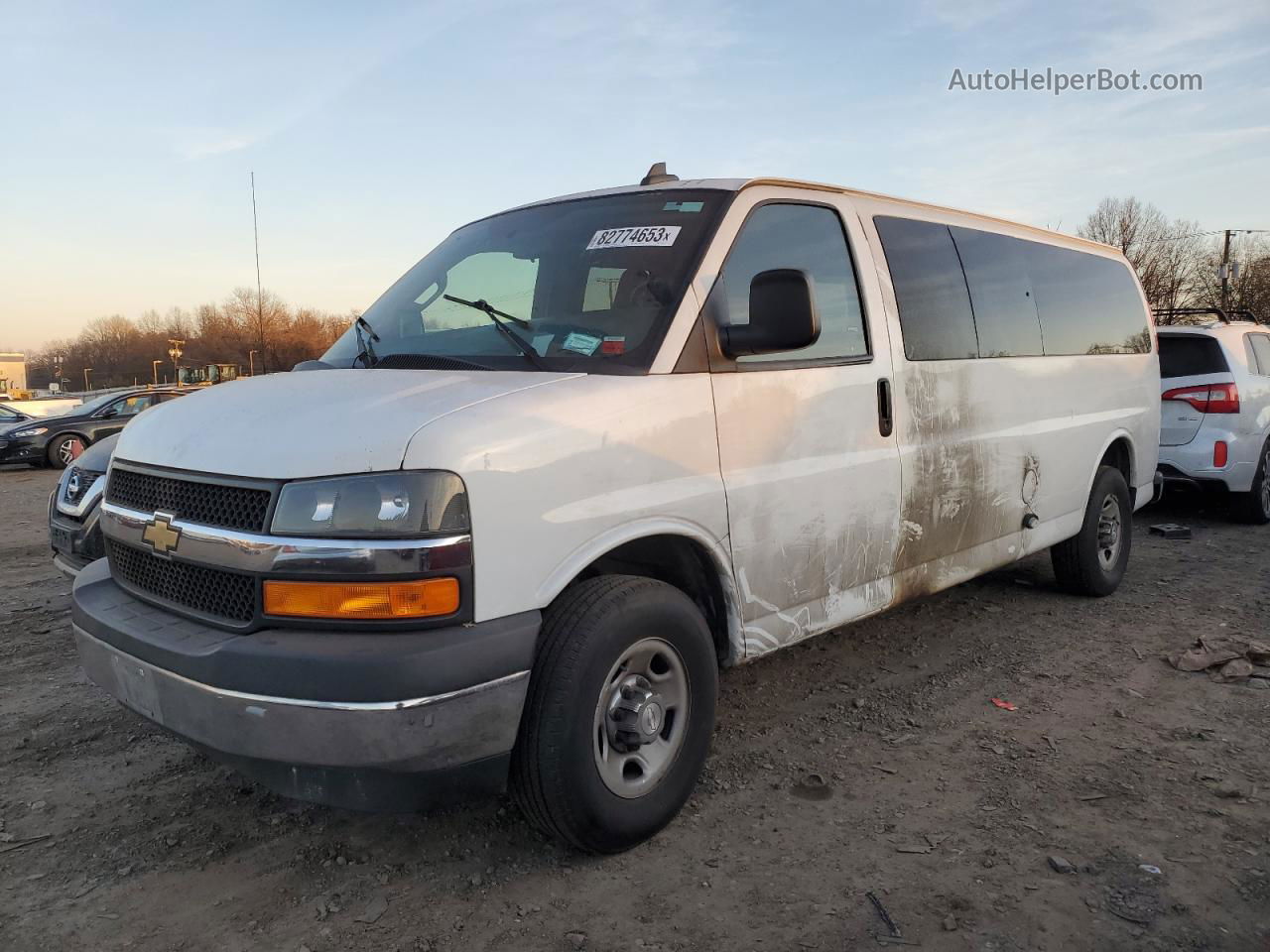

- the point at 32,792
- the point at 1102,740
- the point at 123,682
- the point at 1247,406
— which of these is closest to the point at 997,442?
the point at 1102,740

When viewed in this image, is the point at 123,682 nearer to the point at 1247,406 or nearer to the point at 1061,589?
the point at 1061,589

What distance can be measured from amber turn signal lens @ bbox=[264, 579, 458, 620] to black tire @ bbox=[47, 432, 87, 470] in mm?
16497

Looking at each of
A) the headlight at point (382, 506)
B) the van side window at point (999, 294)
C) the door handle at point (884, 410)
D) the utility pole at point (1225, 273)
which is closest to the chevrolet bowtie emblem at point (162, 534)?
the headlight at point (382, 506)

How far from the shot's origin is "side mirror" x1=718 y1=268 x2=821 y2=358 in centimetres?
310

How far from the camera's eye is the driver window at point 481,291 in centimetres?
342

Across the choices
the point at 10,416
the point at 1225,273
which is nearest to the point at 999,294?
the point at 10,416

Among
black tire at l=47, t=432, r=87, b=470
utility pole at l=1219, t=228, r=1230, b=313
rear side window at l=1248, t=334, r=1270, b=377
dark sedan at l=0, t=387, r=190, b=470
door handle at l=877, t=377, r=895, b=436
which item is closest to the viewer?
door handle at l=877, t=377, r=895, b=436

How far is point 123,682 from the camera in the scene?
9.00 ft

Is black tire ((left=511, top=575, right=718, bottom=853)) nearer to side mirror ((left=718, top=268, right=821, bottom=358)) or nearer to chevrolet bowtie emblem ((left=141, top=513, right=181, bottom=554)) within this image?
side mirror ((left=718, top=268, right=821, bottom=358))

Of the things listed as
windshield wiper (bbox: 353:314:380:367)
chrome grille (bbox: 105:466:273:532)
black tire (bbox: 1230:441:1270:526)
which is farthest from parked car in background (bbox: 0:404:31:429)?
black tire (bbox: 1230:441:1270:526)

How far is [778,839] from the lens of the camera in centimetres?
302

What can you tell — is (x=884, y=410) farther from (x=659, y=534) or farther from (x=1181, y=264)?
(x=1181, y=264)

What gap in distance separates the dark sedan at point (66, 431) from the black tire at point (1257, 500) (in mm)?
14995

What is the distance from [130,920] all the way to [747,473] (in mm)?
2244
